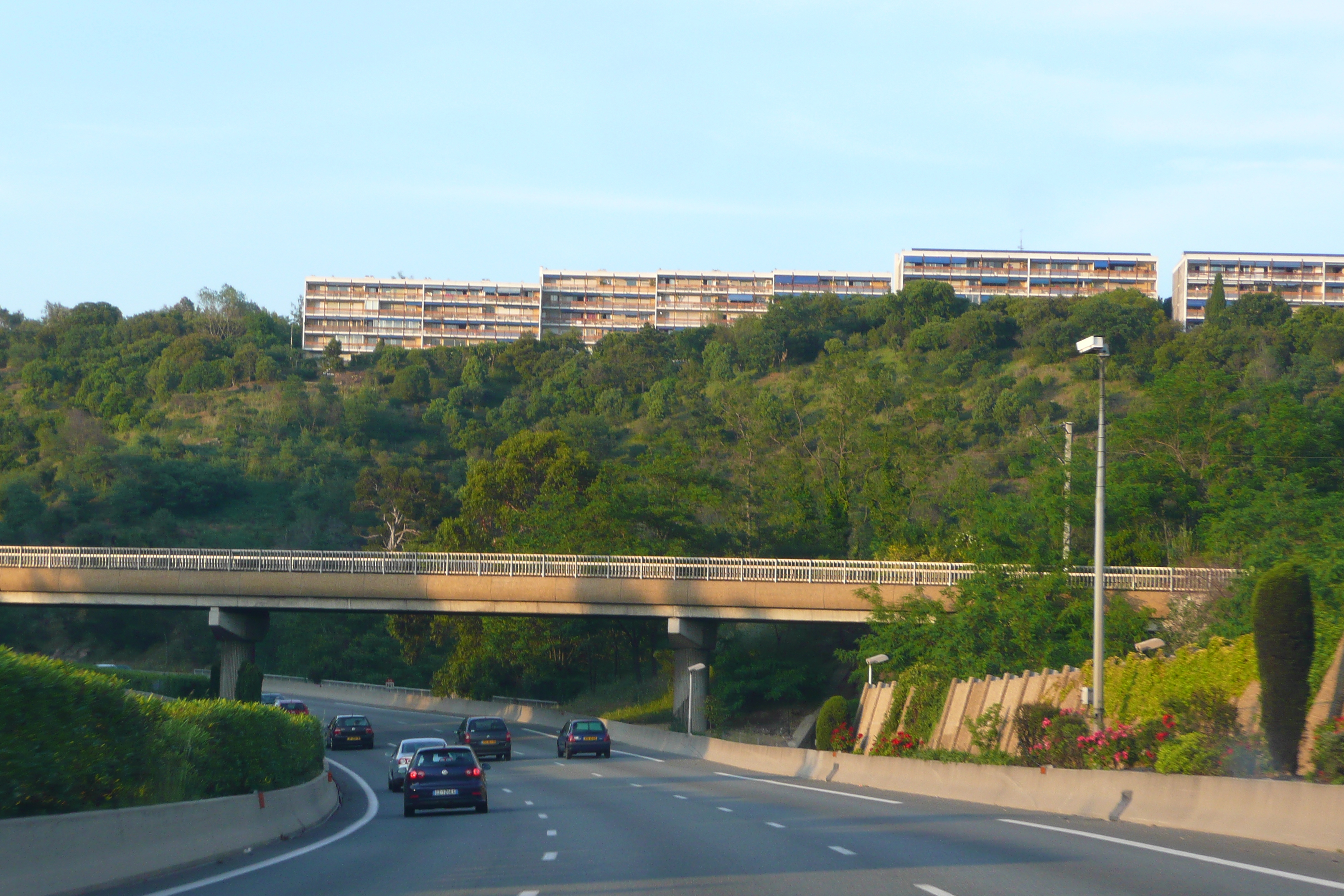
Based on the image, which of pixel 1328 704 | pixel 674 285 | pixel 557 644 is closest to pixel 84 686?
pixel 1328 704

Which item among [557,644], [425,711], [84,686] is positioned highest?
[84,686]

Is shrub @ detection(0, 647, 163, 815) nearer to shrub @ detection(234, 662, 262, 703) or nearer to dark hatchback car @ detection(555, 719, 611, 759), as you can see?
dark hatchback car @ detection(555, 719, 611, 759)

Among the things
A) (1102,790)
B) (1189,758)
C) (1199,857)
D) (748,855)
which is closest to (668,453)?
(1189,758)

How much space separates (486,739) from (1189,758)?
97.5 ft

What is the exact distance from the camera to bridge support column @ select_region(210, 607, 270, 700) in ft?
191

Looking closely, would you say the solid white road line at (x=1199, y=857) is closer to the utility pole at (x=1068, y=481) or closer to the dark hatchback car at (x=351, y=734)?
the utility pole at (x=1068, y=481)

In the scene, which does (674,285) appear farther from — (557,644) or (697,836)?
(697,836)

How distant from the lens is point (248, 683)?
5794 cm

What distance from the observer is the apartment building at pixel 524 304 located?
632 ft

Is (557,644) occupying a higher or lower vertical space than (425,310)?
lower

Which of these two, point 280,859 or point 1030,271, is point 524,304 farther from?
point 280,859

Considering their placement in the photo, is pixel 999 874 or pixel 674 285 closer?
pixel 999 874

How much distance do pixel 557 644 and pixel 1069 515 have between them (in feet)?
99.7

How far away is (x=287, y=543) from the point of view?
110062 mm
